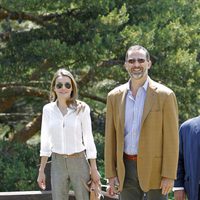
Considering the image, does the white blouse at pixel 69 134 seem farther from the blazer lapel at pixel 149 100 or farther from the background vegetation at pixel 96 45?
the background vegetation at pixel 96 45

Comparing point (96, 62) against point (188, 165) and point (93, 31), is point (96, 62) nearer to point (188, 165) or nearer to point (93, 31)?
point (93, 31)

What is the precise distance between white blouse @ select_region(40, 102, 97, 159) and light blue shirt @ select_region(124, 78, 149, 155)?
496 mm

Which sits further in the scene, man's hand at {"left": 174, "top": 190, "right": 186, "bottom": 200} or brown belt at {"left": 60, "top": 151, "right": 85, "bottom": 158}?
brown belt at {"left": 60, "top": 151, "right": 85, "bottom": 158}

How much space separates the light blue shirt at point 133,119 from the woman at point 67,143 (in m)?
0.50

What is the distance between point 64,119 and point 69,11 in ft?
13.2

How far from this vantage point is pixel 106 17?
24.0ft

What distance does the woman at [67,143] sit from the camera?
4246mm

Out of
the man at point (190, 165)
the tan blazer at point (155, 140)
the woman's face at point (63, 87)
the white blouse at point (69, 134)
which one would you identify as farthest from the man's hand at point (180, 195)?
the woman's face at point (63, 87)

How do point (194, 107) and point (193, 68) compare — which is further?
point (194, 107)

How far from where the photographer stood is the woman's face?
170 inches

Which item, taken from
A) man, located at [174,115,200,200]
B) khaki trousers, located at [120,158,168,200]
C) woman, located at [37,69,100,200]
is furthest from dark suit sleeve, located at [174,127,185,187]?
woman, located at [37,69,100,200]

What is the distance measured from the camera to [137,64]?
3.80 metres

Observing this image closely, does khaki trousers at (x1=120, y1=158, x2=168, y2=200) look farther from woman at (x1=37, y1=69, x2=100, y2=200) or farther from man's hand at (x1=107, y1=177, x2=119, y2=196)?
woman at (x1=37, y1=69, x2=100, y2=200)

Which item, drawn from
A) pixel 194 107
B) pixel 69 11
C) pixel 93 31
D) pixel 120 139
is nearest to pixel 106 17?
pixel 93 31
